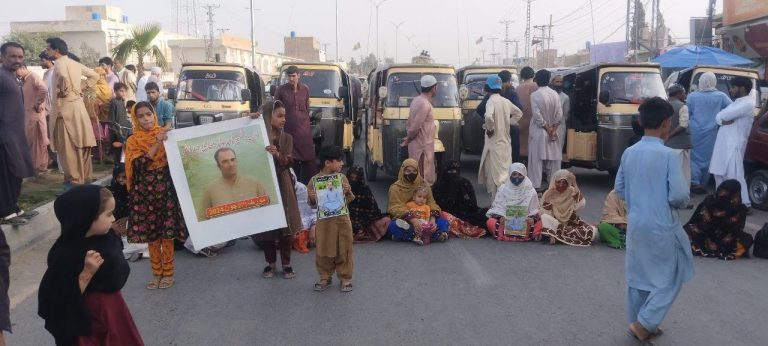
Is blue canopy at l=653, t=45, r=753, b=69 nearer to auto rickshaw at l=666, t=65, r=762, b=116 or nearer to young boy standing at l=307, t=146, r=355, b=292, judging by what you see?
auto rickshaw at l=666, t=65, r=762, b=116

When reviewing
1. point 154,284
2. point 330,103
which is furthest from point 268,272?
point 330,103

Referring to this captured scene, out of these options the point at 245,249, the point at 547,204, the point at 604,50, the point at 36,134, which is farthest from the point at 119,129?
the point at 604,50

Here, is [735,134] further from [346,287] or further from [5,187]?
[5,187]

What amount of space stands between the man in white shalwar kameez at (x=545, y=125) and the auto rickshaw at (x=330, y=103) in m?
3.87

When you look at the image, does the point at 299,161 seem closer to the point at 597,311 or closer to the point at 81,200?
the point at 597,311

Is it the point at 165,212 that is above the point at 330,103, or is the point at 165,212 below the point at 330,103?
below

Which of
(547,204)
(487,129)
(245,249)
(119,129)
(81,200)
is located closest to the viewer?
(81,200)

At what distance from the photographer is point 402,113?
1007cm

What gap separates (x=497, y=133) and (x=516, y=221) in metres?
1.92

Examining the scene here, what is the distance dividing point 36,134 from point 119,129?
1.48m

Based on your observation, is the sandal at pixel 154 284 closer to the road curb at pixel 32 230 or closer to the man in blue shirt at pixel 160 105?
the road curb at pixel 32 230

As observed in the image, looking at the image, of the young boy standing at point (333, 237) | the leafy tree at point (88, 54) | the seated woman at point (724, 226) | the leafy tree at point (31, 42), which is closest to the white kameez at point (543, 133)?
the seated woman at point (724, 226)

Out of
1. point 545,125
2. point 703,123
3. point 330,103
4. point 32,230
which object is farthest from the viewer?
point 330,103

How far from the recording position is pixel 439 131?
10.2m
